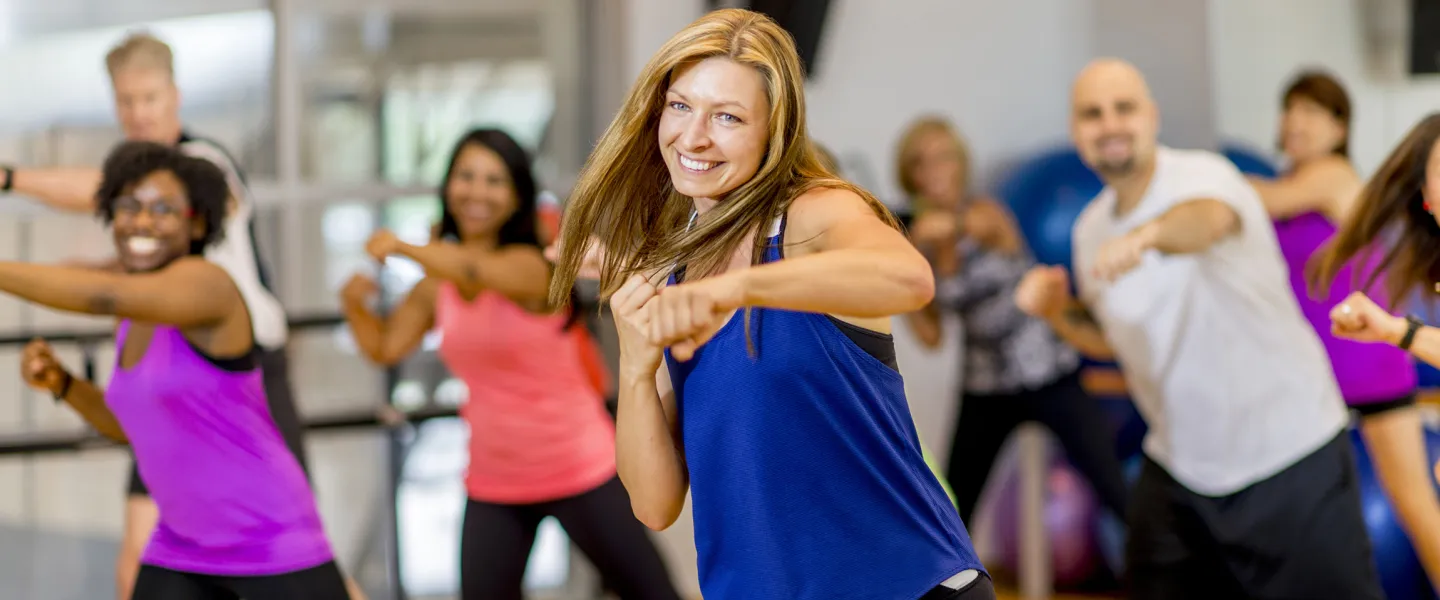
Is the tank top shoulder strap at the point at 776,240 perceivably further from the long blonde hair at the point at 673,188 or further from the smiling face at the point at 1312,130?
the smiling face at the point at 1312,130

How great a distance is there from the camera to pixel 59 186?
10.2 ft

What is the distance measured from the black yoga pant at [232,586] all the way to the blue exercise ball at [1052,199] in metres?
2.88

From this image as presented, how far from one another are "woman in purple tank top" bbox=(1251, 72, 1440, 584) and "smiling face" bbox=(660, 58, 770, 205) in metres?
2.19

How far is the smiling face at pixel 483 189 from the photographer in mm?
3119

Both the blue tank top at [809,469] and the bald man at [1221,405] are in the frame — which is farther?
the bald man at [1221,405]

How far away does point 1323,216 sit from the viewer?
3701mm

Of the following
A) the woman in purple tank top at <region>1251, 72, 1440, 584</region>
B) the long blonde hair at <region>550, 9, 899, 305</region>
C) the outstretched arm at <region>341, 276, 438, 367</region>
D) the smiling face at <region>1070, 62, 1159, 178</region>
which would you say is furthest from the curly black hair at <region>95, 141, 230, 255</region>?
the woman in purple tank top at <region>1251, 72, 1440, 584</region>

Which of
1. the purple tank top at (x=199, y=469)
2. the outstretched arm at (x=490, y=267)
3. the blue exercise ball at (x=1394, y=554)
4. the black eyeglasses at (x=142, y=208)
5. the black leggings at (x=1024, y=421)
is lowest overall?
the blue exercise ball at (x=1394, y=554)

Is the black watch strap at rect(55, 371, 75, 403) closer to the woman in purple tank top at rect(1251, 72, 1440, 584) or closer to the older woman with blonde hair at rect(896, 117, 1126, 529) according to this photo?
the older woman with blonde hair at rect(896, 117, 1126, 529)

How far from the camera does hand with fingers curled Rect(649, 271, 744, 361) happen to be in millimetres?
1361

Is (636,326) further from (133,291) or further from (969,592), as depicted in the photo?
(133,291)

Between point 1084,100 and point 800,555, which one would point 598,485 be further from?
point 800,555

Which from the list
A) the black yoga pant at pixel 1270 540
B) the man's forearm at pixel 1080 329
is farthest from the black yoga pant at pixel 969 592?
the man's forearm at pixel 1080 329

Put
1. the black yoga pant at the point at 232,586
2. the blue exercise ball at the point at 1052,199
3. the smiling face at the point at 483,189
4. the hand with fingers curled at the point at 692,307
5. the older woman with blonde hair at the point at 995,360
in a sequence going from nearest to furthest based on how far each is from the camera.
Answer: the hand with fingers curled at the point at 692,307 < the black yoga pant at the point at 232,586 < the smiling face at the point at 483,189 < the older woman with blonde hair at the point at 995,360 < the blue exercise ball at the point at 1052,199
